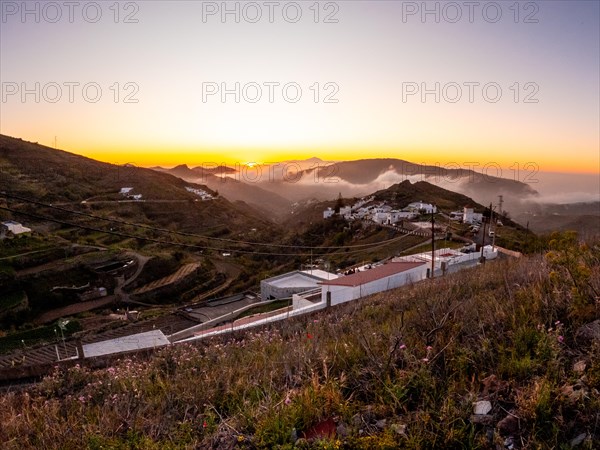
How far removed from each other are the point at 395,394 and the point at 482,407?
21.9 inches

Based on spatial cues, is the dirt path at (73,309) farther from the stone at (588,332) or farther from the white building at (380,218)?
the stone at (588,332)

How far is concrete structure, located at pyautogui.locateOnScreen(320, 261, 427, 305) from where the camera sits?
17.6m

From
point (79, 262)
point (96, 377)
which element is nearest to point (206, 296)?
point (79, 262)

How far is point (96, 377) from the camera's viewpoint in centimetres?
465

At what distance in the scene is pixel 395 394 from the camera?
271 centimetres

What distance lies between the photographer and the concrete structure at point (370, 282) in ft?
57.8

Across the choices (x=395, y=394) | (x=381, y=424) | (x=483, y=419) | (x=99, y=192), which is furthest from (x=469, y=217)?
(x=99, y=192)

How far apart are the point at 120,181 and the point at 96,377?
268ft

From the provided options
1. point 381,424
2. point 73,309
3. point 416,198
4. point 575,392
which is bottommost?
point 73,309

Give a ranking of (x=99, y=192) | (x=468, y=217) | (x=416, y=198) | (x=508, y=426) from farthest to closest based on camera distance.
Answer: (x=416, y=198)
(x=99, y=192)
(x=468, y=217)
(x=508, y=426)

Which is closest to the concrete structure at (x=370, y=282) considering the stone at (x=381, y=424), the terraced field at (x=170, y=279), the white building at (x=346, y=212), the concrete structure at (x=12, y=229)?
the stone at (x=381, y=424)

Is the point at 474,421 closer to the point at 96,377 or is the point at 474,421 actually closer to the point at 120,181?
the point at 96,377

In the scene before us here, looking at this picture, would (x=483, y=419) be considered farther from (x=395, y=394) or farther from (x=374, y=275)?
(x=374, y=275)

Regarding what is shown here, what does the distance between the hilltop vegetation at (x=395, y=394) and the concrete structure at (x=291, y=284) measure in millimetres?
23462
